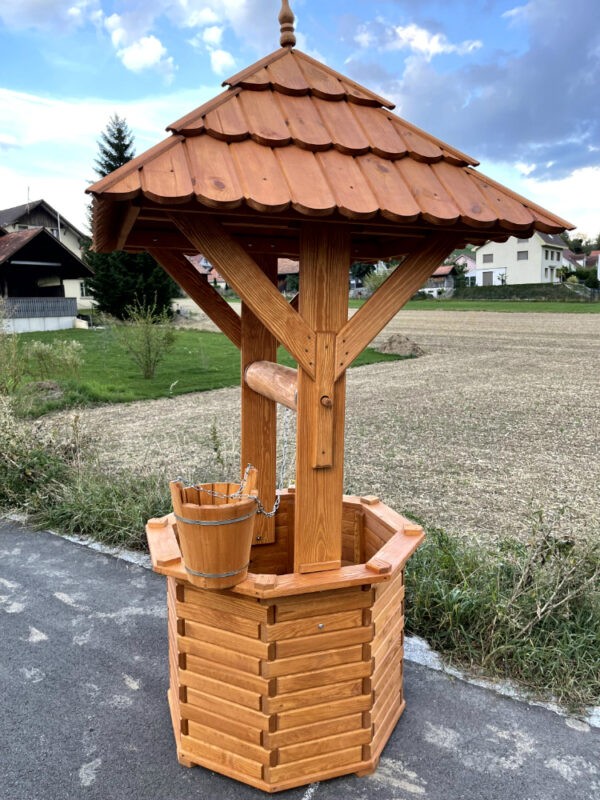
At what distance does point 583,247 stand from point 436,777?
3652 inches

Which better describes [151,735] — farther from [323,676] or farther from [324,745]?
[323,676]

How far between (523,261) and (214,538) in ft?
212

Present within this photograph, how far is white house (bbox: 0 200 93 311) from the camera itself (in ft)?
124

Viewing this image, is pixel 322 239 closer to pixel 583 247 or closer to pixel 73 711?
pixel 73 711

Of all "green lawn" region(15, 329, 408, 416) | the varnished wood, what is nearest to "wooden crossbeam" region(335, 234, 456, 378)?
the varnished wood

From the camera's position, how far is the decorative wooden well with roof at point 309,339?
7.01 ft

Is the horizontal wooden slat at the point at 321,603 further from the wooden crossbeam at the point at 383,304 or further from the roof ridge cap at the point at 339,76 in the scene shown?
the roof ridge cap at the point at 339,76

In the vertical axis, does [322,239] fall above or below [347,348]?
above

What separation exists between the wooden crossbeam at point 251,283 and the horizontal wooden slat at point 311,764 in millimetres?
1435

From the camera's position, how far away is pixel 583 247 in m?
84.1

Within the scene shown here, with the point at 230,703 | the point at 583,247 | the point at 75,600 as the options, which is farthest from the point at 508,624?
the point at 583,247

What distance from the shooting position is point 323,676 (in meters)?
2.28

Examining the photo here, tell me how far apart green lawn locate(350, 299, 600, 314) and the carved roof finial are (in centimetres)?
3061

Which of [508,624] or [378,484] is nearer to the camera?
[508,624]
